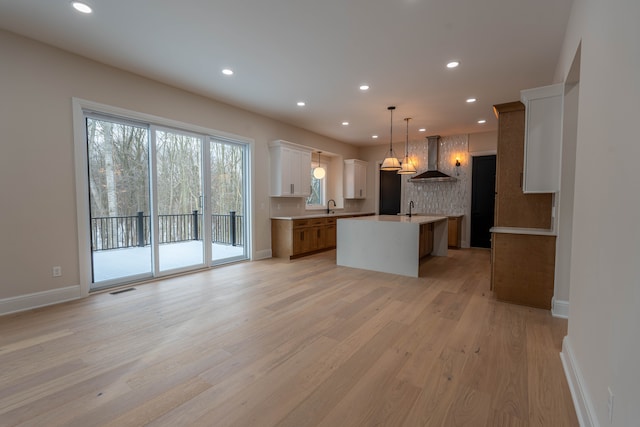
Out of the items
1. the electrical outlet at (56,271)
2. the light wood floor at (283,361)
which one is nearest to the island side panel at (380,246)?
the light wood floor at (283,361)

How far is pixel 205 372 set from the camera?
2029mm

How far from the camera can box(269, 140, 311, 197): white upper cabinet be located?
604cm

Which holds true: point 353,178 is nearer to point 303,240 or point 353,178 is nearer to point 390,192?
point 390,192

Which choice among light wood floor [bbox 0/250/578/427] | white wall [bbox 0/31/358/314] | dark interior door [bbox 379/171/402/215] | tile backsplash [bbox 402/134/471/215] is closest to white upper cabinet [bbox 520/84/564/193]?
light wood floor [bbox 0/250/578/427]

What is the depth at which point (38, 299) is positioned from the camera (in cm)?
324

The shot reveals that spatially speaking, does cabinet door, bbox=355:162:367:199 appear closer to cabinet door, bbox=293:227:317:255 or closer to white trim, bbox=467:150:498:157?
cabinet door, bbox=293:227:317:255

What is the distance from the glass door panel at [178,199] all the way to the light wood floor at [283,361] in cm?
110

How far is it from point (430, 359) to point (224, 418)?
1.53 m

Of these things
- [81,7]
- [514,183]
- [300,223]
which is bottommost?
[300,223]

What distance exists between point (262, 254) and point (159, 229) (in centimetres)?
213

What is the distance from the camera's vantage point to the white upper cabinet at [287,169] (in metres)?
6.04

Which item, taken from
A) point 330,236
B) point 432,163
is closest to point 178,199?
point 330,236

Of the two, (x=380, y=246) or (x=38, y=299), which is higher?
(x=380, y=246)

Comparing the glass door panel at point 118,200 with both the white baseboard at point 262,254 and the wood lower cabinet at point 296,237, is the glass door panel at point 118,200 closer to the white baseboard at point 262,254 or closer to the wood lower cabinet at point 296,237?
Answer: the white baseboard at point 262,254
